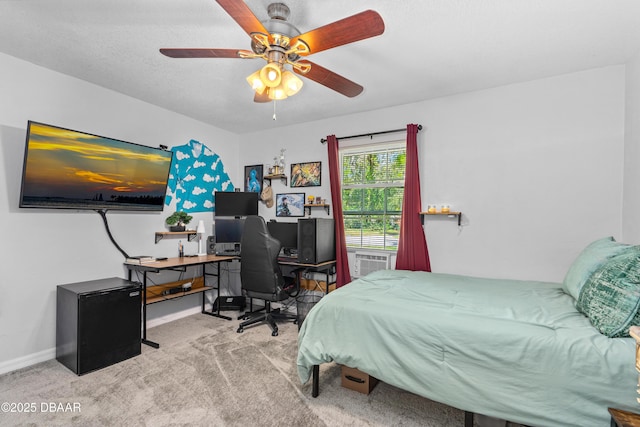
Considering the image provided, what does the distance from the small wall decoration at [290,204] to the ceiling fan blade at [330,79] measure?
213 centimetres

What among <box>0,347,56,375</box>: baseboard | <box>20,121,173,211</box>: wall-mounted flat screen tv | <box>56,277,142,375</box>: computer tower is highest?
<box>20,121,173,211</box>: wall-mounted flat screen tv

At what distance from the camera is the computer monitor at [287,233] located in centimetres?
390

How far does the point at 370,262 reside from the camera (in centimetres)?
357

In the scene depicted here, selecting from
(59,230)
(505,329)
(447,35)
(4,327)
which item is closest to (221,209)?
(59,230)

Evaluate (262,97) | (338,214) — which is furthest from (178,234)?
(262,97)

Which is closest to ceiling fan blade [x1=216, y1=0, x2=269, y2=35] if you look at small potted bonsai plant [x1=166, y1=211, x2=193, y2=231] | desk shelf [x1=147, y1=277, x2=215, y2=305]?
small potted bonsai plant [x1=166, y1=211, x2=193, y2=231]

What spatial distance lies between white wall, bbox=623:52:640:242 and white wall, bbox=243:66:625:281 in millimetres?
75

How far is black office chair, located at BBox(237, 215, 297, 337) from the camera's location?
3.06m

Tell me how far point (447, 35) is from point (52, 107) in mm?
3467

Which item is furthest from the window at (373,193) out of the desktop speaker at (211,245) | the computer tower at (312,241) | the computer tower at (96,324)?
the computer tower at (96,324)

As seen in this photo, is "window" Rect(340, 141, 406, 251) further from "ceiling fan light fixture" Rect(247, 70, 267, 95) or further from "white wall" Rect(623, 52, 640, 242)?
"ceiling fan light fixture" Rect(247, 70, 267, 95)

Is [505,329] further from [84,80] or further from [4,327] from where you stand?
[84,80]

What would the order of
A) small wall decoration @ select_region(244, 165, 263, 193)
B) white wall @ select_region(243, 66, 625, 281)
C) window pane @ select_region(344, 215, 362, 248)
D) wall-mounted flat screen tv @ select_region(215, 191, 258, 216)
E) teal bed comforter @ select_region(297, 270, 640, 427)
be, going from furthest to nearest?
small wall decoration @ select_region(244, 165, 263, 193) < wall-mounted flat screen tv @ select_region(215, 191, 258, 216) < window pane @ select_region(344, 215, 362, 248) < white wall @ select_region(243, 66, 625, 281) < teal bed comforter @ select_region(297, 270, 640, 427)

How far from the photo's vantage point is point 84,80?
2850 millimetres
